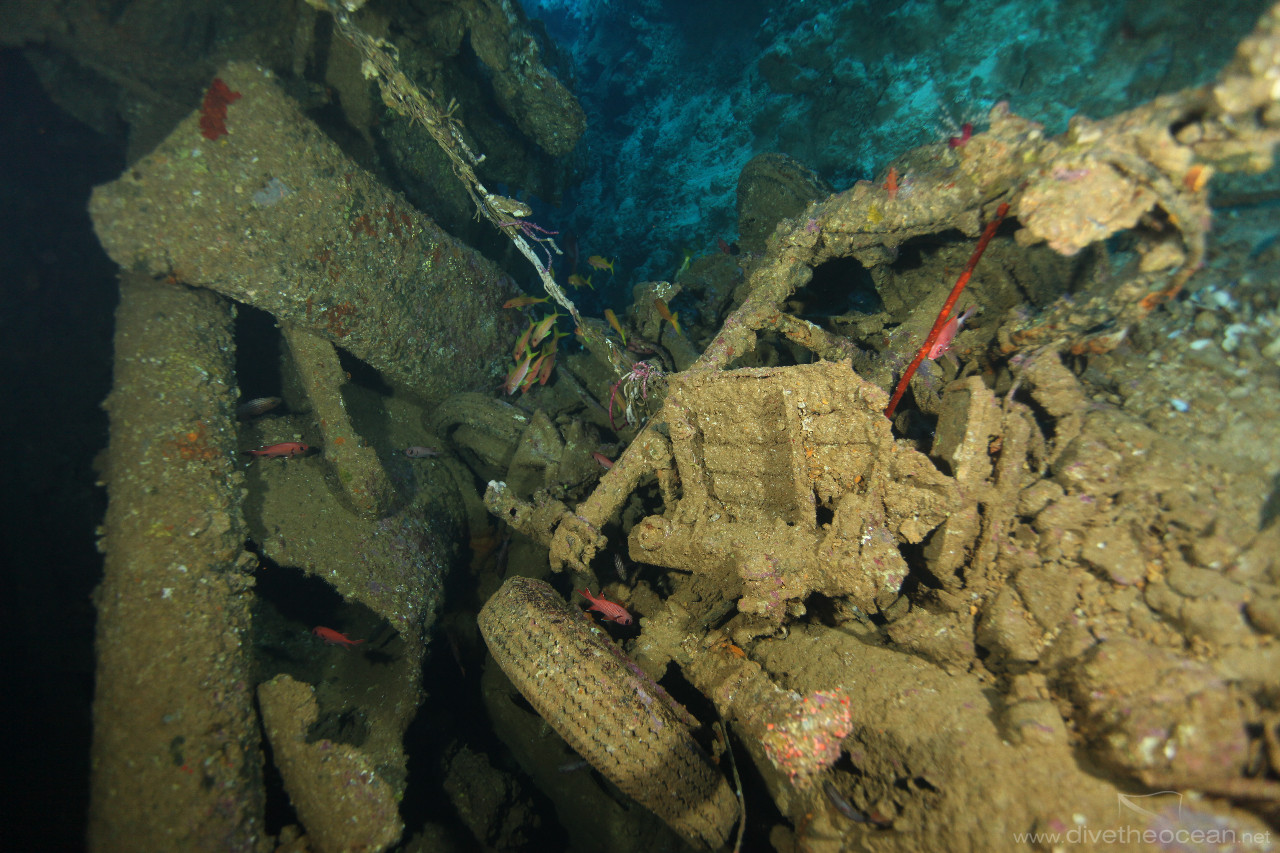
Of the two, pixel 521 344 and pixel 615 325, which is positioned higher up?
pixel 615 325

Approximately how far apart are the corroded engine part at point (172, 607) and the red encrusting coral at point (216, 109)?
1.39 metres

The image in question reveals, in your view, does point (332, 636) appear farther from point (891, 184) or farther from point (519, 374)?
point (891, 184)

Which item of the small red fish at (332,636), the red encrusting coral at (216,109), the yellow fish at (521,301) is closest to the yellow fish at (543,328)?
the yellow fish at (521,301)

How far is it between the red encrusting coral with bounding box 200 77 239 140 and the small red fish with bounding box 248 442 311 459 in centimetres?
261

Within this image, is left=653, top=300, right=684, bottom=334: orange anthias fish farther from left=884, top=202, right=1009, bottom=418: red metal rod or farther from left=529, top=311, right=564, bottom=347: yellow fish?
left=884, top=202, right=1009, bottom=418: red metal rod

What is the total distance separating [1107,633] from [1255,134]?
216 centimetres

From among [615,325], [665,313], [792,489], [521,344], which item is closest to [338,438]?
[521,344]

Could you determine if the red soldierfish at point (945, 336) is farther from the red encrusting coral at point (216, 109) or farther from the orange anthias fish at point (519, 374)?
the red encrusting coral at point (216, 109)

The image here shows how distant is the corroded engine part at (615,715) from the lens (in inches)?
90.4

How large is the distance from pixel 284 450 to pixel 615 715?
3812mm

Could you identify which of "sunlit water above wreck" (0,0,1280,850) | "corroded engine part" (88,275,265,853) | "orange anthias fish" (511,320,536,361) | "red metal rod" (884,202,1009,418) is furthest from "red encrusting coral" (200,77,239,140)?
"red metal rod" (884,202,1009,418)

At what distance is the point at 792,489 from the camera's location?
285 centimetres

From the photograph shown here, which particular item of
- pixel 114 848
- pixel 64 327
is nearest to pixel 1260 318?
pixel 114 848

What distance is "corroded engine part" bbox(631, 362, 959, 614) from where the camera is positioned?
2.49 meters
